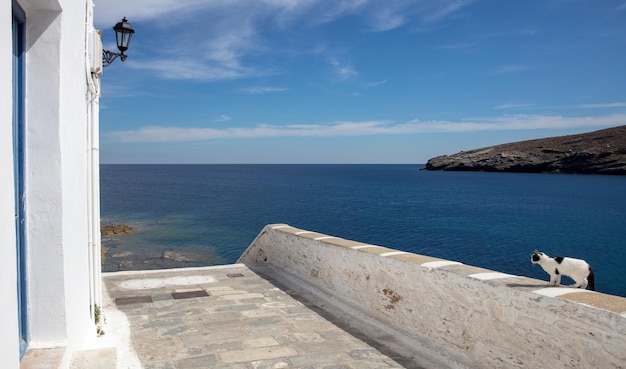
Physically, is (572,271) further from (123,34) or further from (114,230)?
(114,230)

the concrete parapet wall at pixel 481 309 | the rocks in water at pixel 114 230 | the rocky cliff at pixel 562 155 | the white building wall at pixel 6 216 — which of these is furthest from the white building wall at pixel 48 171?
the rocky cliff at pixel 562 155

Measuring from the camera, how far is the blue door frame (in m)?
2.64

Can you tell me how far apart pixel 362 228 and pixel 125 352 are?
31638mm

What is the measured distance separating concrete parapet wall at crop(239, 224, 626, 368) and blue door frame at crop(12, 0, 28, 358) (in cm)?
332

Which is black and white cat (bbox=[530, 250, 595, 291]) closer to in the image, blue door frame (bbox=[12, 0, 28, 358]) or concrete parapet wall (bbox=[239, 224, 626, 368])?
concrete parapet wall (bbox=[239, 224, 626, 368])

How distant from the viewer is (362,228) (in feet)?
117

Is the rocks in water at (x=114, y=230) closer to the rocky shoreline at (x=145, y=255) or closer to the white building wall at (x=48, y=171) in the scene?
the rocky shoreline at (x=145, y=255)

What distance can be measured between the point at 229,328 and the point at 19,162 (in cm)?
305

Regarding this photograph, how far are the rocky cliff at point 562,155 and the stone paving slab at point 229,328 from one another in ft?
352

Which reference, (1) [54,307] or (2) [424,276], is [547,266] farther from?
(1) [54,307]

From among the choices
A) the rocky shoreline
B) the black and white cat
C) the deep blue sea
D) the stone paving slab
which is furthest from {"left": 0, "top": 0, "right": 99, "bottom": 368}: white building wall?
the deep blue sea

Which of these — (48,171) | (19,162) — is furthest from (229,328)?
(19,162)

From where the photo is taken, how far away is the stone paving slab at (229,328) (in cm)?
427

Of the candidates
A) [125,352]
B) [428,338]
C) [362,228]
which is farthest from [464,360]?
[362,228]
